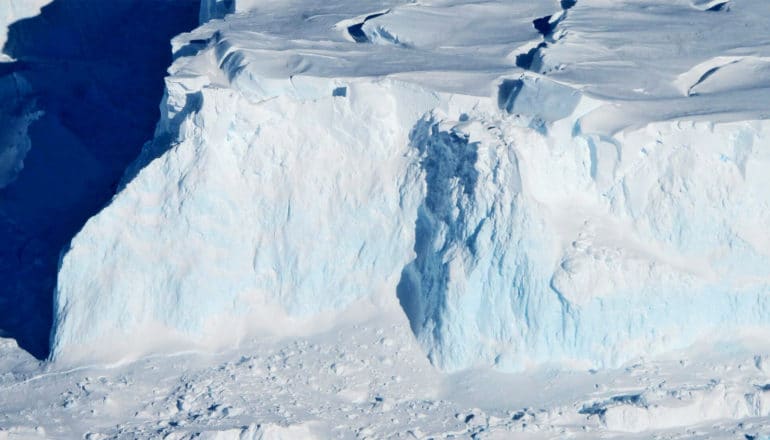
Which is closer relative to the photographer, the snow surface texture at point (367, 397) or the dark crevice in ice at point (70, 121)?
the snow surface texture at point (367, 397)

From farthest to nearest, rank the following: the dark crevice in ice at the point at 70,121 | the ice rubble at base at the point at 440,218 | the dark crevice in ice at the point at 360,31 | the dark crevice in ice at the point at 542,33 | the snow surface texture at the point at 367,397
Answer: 1. the dark crevice in ice at the point at 360,31
2. the dark crevice in ice at the point at 70,121
3. the dark crevice in ice at the point at 542,33
4. the ice rubble at base at the point at 440,218
5. the snow surface texture at the point at 367,397

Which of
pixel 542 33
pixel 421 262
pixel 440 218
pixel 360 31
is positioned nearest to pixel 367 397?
pixel 421 262

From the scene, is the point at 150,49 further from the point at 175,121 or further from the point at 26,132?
the point at 175,121

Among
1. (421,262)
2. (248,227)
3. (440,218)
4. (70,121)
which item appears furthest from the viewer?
(70,121)

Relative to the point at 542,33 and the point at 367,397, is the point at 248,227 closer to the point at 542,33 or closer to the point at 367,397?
the point at 367,397

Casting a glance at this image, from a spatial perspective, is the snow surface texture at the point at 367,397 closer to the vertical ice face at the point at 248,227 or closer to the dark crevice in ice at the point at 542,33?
the vertical ice face at the point at 248,227

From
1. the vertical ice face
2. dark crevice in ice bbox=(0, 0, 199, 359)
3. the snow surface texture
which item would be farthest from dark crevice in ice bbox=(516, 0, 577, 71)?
dark crevice in ice bbox=(0, 0, 199, 359)

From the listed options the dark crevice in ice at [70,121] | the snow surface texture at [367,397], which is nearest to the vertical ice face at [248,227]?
the snow surface texture at [367,397]

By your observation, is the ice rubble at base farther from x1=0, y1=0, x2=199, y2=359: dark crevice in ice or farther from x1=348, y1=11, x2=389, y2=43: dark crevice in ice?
x1=348, y1=11, x2=389, y2=43: dark crevice in ice
